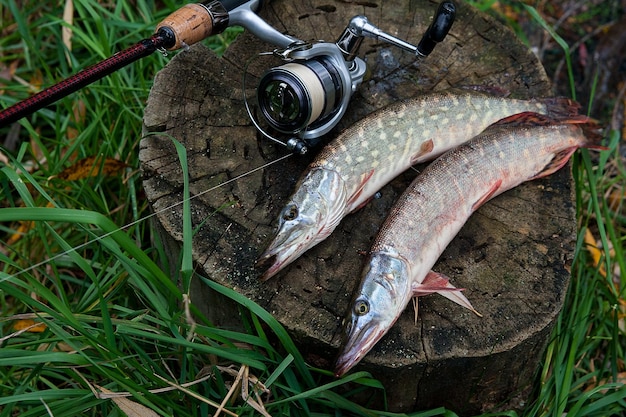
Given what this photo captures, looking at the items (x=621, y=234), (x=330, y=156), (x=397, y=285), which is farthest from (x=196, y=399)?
(x=621, y=234)

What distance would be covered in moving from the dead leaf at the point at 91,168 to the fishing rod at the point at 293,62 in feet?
2.93

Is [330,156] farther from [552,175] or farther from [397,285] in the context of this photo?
[552,175]

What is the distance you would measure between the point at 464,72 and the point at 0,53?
9.52 ft

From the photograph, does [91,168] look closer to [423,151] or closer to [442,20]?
[423,151]

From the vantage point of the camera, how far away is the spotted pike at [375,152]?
2564mm

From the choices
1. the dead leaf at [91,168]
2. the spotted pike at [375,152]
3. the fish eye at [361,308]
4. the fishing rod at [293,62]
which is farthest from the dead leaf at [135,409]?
the dead leaf at [91,168]

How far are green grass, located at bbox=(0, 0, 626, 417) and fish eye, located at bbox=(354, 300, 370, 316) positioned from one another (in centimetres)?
25

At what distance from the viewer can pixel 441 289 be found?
97.4 inches

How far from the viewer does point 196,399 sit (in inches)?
102

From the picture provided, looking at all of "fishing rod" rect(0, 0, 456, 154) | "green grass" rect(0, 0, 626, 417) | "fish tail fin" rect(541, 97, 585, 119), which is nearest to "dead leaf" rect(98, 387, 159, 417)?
"green grass" rect(0, 0, 626, 417)

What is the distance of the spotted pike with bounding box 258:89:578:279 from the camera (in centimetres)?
256

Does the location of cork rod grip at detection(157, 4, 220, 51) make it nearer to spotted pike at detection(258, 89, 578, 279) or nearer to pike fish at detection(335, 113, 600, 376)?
spotted pike at detection(258, 89, 578, 279)

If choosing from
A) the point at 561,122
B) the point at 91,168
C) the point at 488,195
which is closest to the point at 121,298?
the point at 91,168

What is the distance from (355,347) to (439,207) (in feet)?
2.28
